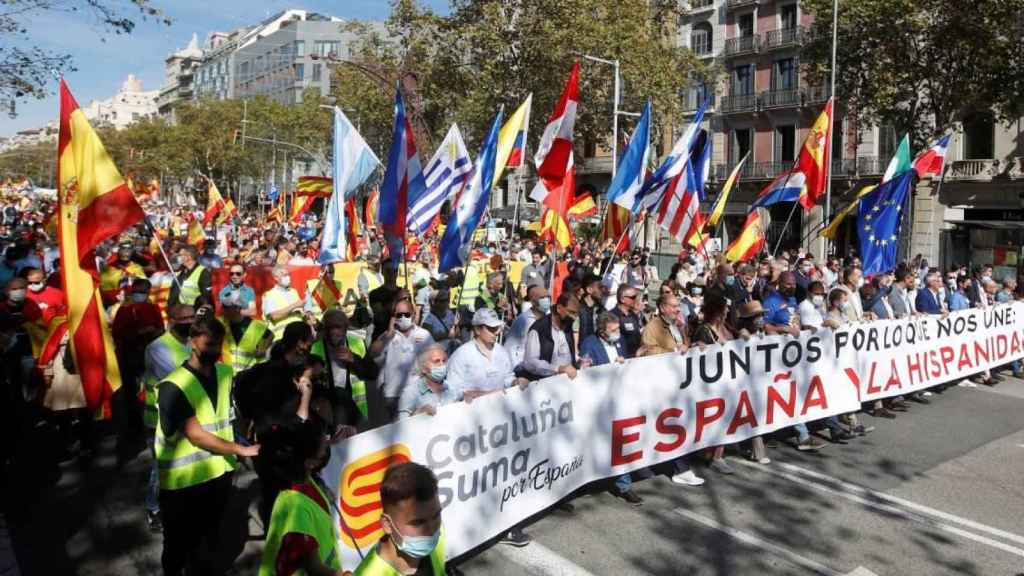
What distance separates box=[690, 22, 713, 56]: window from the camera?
40919 mm

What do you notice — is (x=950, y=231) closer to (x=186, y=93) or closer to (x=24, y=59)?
(x=24, y=59)

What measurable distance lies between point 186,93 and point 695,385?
407 ft

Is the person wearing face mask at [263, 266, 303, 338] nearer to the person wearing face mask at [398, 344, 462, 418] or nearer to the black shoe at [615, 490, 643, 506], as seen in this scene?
the person wearing face mask at [398, 344, 462, 418]

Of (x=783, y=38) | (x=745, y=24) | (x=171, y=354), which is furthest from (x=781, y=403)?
(x=745, y=24)

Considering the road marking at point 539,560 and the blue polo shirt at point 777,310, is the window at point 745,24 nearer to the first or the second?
the blue polo shirt at point 777,310

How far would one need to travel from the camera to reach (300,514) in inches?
110

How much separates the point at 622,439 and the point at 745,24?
3742 centimetres

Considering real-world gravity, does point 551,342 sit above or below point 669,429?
above

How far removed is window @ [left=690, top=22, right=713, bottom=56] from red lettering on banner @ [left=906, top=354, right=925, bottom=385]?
3453cm

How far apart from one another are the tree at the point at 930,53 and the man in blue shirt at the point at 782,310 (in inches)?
679

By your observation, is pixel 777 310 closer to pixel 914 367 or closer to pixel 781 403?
pixel 781 403

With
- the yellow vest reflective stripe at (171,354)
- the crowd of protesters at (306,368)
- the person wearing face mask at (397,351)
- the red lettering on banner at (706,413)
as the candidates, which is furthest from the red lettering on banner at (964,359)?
the yellow vest reflective stripe at (171,354)

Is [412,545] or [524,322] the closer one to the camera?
[412,545]

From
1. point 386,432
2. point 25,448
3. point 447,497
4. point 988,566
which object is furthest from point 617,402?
point 25,448
